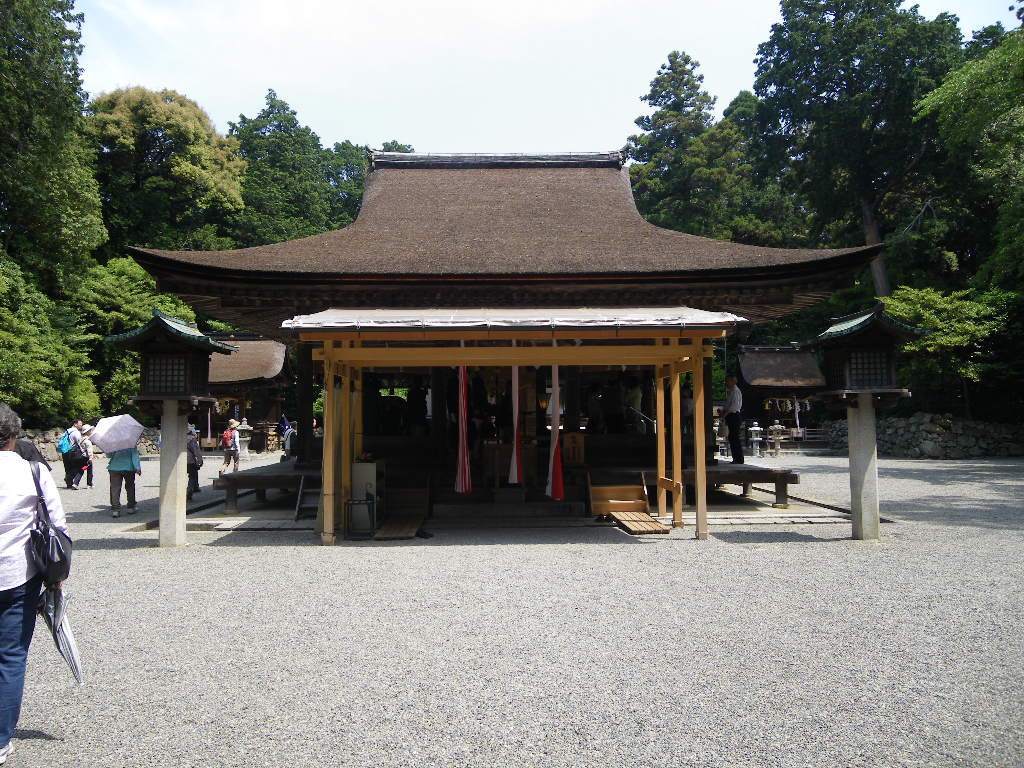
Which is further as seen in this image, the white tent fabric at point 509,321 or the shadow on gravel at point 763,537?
the shadow on gravel at point 763,537

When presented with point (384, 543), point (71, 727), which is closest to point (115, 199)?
point (384, 543)

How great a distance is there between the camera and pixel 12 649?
3.18 meters

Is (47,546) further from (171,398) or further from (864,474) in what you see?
(864,474)

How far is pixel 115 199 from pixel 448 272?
1218 inches

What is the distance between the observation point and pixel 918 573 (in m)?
6.75

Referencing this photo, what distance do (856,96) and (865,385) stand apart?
2774 cm

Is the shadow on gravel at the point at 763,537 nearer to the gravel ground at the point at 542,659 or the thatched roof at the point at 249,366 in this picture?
the gravel ground at the point at 542,659

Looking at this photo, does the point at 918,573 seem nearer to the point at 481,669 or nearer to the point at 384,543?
the point at 481,669

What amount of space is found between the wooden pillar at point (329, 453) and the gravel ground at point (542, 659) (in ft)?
2.01

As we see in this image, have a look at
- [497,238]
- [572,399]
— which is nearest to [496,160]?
[497,238]

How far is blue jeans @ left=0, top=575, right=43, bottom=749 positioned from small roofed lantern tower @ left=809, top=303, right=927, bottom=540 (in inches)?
323

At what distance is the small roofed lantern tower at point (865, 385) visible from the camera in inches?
335

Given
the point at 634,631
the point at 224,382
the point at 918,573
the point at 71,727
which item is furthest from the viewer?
the point at 224,382

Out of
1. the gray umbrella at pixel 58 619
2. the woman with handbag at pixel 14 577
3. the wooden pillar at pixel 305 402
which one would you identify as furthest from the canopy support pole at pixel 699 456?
the woman with handbag at pixel 14 577
